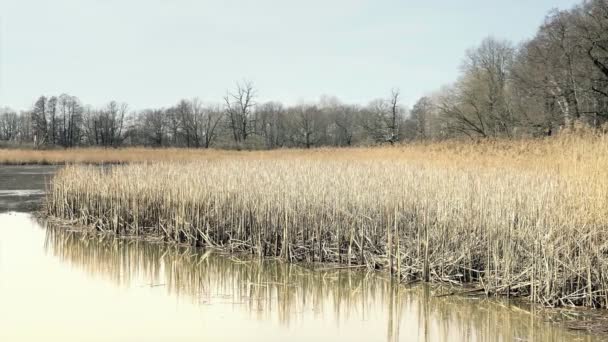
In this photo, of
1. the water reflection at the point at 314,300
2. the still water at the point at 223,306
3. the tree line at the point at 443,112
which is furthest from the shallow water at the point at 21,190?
the tree line at the point at 443,112

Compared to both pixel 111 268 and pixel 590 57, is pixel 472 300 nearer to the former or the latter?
pixel 111 268

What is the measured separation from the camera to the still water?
4.80m

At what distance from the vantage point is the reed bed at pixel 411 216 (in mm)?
5578

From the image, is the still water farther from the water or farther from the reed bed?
the reed bed

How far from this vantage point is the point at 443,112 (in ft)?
111

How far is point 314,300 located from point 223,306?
935 millimetres

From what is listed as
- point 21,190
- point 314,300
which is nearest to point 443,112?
point 21,190

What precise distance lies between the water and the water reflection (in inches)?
0.4

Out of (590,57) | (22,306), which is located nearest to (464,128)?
(590,57)

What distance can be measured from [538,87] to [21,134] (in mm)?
60392

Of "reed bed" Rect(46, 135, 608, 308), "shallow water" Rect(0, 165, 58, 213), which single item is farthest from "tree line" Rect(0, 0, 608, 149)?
"shallow water" Rect(0, 165, 58, 213)

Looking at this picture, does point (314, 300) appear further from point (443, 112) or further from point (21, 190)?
point (443, 112)

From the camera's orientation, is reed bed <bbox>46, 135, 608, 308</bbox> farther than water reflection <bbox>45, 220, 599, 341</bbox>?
Yes

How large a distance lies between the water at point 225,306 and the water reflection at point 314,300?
11mm
